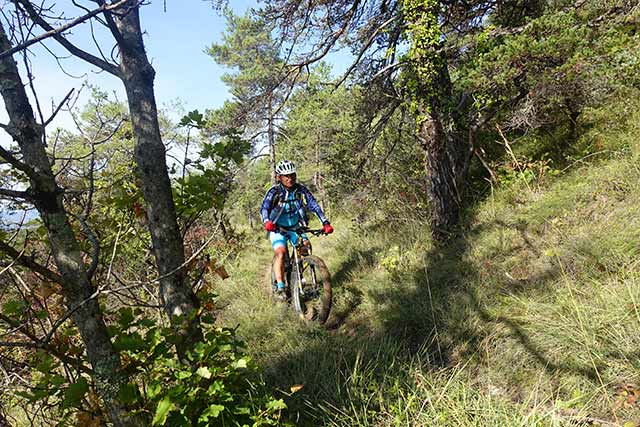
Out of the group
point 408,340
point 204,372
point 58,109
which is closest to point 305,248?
point 408,340

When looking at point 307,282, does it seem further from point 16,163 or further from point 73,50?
point 16,163

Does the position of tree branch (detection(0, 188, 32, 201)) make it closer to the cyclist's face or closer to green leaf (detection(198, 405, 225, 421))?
green leaf (detection(198, 405, 225, 421))

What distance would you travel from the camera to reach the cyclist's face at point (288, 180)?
17.1ft

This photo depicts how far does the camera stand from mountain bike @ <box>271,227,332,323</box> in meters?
4.82

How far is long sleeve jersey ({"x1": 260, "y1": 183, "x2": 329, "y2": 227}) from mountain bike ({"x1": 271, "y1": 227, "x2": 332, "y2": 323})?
0.88 ft

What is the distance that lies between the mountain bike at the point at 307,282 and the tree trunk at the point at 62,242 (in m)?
2.96

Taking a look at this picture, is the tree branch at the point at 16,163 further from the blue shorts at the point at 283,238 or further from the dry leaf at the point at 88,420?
the blue shorts at the point at 283,238

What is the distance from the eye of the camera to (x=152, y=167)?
2488 mm

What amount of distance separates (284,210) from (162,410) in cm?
370

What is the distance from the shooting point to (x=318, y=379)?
3.13 metres

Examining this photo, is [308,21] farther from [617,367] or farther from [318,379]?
[617,367]

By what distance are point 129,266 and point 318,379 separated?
4.19 metres

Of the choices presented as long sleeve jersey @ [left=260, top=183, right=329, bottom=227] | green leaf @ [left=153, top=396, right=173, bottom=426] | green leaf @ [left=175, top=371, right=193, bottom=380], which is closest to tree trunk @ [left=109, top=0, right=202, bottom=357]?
green leaf @ [left=175, top=371, right=193, bottom=380]

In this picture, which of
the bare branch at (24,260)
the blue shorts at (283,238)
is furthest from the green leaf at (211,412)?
the blue shorts at (283,238)
